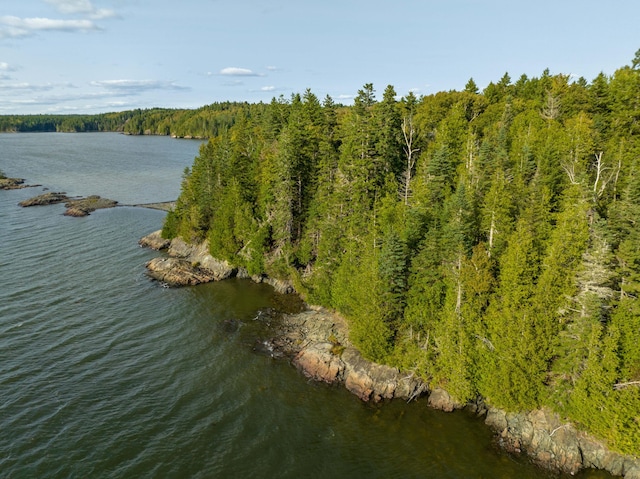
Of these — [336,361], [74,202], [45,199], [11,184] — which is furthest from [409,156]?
[11,184]

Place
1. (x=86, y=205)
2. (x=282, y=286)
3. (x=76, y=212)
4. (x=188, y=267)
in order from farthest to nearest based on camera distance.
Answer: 1. (x=86, y=205)
2. (x=76, y=212)
3. (x=188, y=267)
4. (x=282, y=286)

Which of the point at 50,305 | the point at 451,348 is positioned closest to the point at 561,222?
the point at 451,348

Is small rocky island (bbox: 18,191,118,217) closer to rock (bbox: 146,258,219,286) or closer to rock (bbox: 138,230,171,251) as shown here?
rock (bbox: 138,230,171,251)

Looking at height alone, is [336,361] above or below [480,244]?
below

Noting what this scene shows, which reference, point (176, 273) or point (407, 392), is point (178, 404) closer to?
point (407, 392)

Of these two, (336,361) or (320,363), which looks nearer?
(336,361)

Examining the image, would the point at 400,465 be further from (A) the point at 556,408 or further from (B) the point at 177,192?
(B) the point at 177,192

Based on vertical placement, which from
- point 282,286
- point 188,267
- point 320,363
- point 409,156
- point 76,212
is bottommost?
point 320,363
